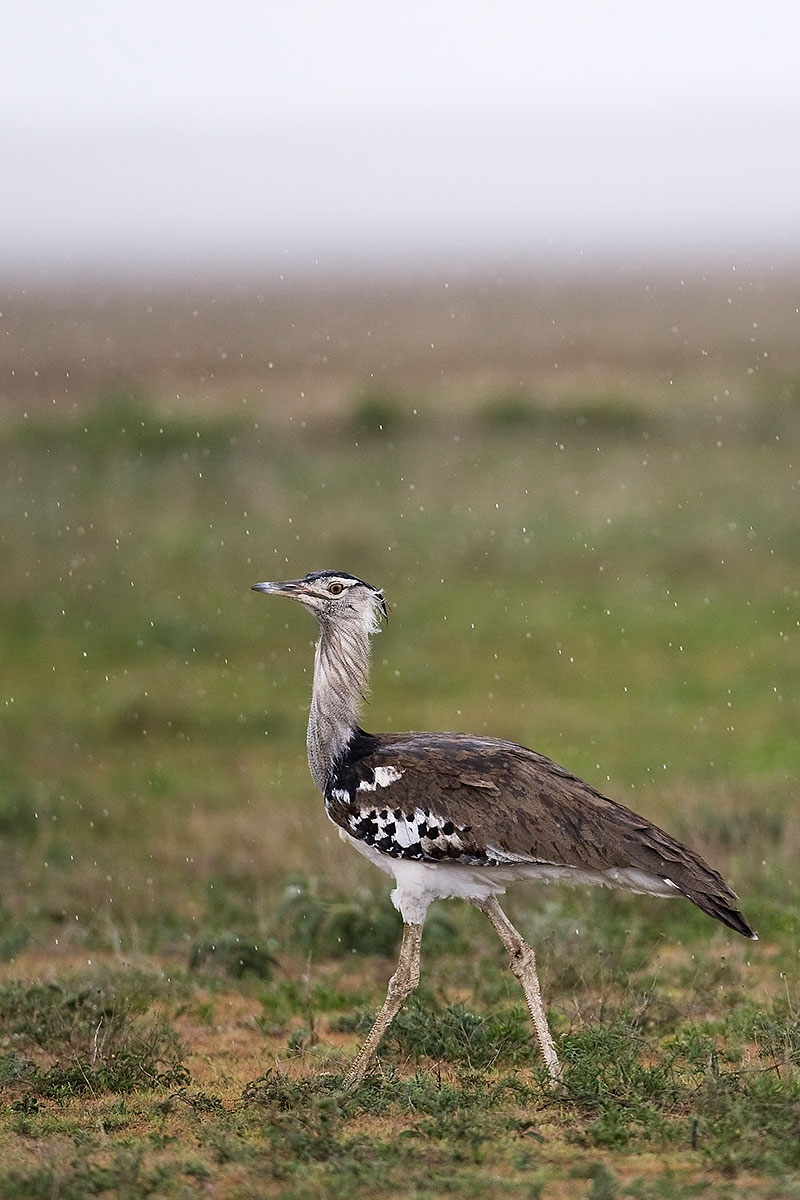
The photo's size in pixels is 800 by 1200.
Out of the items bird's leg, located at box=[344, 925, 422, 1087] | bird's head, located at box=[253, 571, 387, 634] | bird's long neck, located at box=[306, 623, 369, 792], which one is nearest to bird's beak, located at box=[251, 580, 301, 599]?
bird's head, located at box=[253, 571, 387, 634]

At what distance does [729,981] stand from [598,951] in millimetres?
547

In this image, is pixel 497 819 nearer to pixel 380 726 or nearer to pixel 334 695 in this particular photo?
pixel 334 695

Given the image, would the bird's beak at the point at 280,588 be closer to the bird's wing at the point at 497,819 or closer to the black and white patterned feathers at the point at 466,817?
the black and white patterned feathers at the point at 466,817

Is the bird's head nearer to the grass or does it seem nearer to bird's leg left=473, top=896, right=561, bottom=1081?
bird's leg left=473, top=896, right=561, bottom=1081

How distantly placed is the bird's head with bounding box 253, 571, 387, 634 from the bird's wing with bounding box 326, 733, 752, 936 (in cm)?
47

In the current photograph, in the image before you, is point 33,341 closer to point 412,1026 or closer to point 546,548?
point 546,548

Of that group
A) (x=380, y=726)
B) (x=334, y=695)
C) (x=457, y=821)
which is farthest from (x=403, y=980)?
(x=380, y=726)

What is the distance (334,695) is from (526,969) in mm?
1128

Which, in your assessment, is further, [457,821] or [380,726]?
[380,726]

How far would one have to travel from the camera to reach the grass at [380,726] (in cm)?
503

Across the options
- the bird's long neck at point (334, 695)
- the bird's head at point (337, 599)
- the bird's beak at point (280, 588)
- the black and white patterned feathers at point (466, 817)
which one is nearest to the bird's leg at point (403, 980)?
the black and white patterned feathers at point (466, 817)

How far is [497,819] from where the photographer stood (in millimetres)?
5496

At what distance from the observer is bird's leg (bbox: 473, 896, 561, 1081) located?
18.2 ft

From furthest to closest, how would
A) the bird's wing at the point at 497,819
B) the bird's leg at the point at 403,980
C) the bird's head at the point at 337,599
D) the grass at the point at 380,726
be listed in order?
the bird's head at the point at 337,599
the bird's leg at the point at 403,980
the bird's wing at the point at 497,819
the grass at the point at 380,726
